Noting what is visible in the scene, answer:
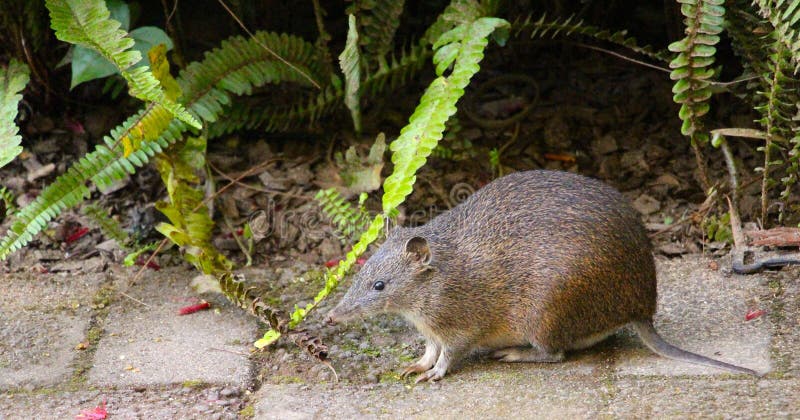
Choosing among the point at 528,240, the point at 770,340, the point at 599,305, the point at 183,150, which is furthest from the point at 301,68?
the point at 770,340

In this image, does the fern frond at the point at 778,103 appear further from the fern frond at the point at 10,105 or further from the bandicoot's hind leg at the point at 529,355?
the fern frond at the point at 10,105

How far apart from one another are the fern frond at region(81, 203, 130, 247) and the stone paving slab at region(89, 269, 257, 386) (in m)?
0.39

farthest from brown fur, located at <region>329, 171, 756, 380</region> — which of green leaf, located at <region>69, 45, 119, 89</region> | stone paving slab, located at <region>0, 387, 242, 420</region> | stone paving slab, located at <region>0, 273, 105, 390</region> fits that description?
green leaf, located at <region>69, 45, 119, 89</region>

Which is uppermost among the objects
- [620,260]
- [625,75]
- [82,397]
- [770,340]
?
[625,75]

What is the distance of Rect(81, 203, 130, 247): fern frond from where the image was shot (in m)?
6.71

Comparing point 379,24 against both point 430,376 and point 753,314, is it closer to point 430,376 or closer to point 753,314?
point 430,376

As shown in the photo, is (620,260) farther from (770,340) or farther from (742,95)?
(742,95)

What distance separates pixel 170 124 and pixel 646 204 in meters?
3.27

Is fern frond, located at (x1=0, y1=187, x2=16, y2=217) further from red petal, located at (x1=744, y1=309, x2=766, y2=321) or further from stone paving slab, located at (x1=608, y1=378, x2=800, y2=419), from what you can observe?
red petal, located at (x1=744, y1=309, x2=766, y2=321)

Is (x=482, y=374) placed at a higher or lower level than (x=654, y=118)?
lower

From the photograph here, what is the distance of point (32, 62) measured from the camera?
7.17 m

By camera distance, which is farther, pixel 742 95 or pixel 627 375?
pixel 742 95

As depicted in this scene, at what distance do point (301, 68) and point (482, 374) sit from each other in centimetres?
273

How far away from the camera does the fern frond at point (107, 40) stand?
5.62m
